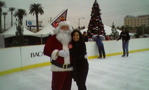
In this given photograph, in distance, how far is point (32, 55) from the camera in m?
4.59

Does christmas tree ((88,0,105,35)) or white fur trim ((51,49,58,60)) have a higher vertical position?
christmas tree ((88,0,105,35))

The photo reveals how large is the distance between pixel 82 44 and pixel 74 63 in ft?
0.89

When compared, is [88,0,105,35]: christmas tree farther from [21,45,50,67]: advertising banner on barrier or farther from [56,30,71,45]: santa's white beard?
[56,30,71,45]: santa's white beard

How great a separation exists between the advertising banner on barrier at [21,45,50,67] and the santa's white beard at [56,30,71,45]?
9.55ft

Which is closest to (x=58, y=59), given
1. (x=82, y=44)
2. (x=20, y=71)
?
(x=82, y=44)

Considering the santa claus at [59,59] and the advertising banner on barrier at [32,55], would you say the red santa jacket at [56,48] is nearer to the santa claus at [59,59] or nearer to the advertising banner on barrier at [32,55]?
the santa claus at [59,59]

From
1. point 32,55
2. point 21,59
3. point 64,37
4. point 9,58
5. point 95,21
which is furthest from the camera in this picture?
point 95,21

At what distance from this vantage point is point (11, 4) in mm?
7211

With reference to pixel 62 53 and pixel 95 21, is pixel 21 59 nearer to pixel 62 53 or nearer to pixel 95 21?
pixel 62 53

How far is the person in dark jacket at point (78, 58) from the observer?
1834 mm

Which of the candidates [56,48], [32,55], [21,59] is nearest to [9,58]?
[21,59]

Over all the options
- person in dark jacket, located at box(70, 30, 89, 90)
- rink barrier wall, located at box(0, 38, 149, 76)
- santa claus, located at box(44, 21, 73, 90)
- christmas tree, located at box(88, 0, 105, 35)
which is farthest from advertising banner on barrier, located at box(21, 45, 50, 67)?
christmas tree, located at box(88, 0, 105, 35)

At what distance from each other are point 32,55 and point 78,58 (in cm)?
309

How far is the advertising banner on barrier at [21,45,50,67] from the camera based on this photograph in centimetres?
441
